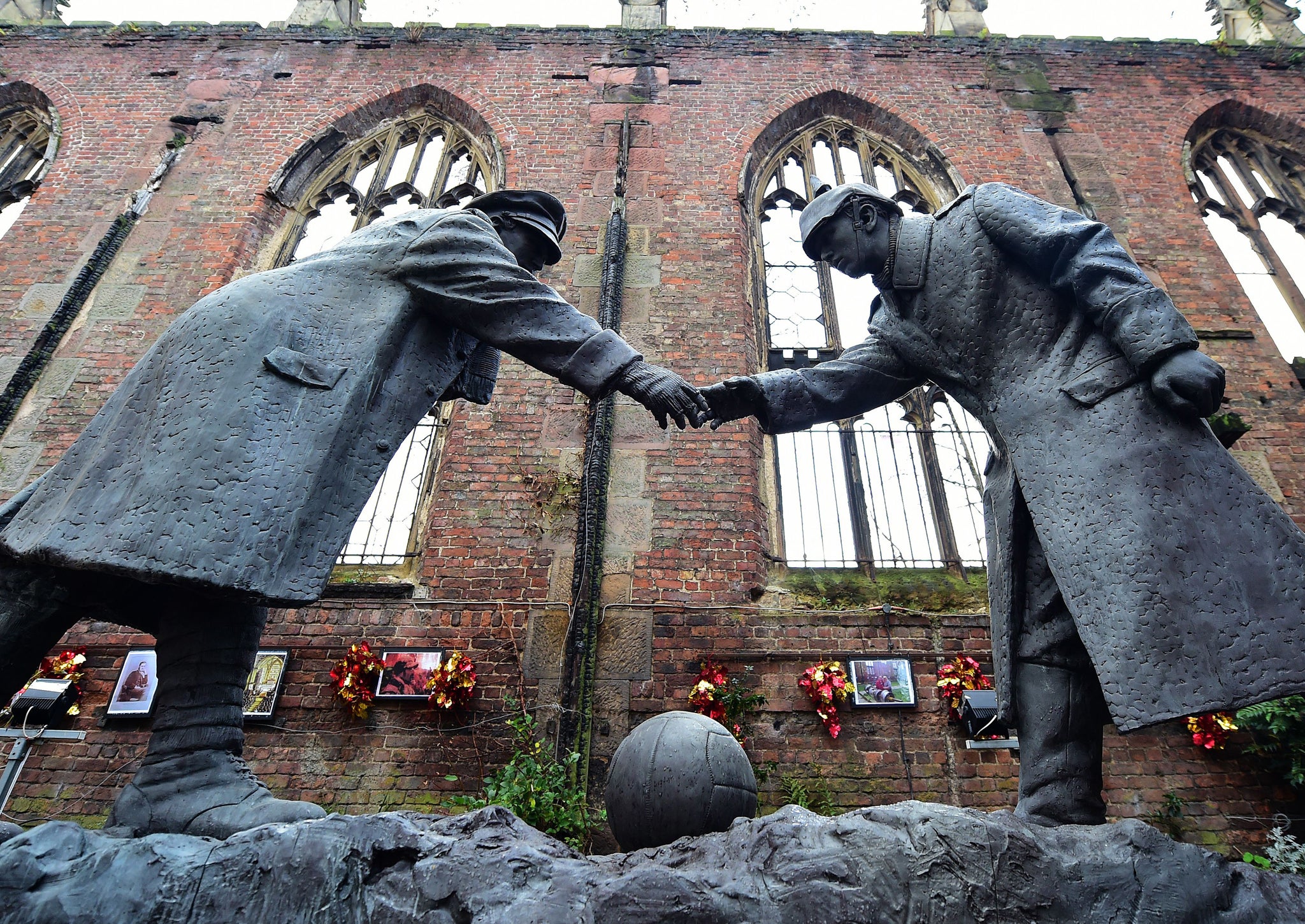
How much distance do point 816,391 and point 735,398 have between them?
0.88 ft

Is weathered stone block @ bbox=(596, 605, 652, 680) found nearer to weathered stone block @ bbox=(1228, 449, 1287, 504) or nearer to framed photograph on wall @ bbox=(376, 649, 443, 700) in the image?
framed photograph on wall @ bbox=(376, 649, 443, 700)

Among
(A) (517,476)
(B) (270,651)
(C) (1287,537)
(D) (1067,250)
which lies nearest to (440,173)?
(A) (517,476)

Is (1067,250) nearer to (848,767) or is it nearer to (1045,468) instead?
(1045,468)

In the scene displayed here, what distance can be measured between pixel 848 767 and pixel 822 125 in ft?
22.8

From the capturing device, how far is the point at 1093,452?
1969 millimetres

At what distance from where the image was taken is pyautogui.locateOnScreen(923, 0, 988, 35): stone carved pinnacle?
961cm

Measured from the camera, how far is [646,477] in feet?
19.1

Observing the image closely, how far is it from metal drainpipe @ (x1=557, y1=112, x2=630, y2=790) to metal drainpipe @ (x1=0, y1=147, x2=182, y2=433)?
4522 millimetres

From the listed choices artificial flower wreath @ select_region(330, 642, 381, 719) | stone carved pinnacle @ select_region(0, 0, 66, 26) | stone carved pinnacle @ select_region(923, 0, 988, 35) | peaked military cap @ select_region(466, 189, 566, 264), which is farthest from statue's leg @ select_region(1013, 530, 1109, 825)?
stone carved pinnacle @ select_region(0, 0, 66, 26)

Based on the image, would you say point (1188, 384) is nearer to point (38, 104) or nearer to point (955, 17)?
point (955, 17)

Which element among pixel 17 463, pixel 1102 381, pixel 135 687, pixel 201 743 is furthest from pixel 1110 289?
pixel 17 463

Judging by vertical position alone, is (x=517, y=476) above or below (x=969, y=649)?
above

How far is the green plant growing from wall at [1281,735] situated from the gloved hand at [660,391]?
4.22 meters

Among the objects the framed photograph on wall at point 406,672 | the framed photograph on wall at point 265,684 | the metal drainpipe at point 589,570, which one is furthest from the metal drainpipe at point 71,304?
the metal drainpipe at point 589,570
